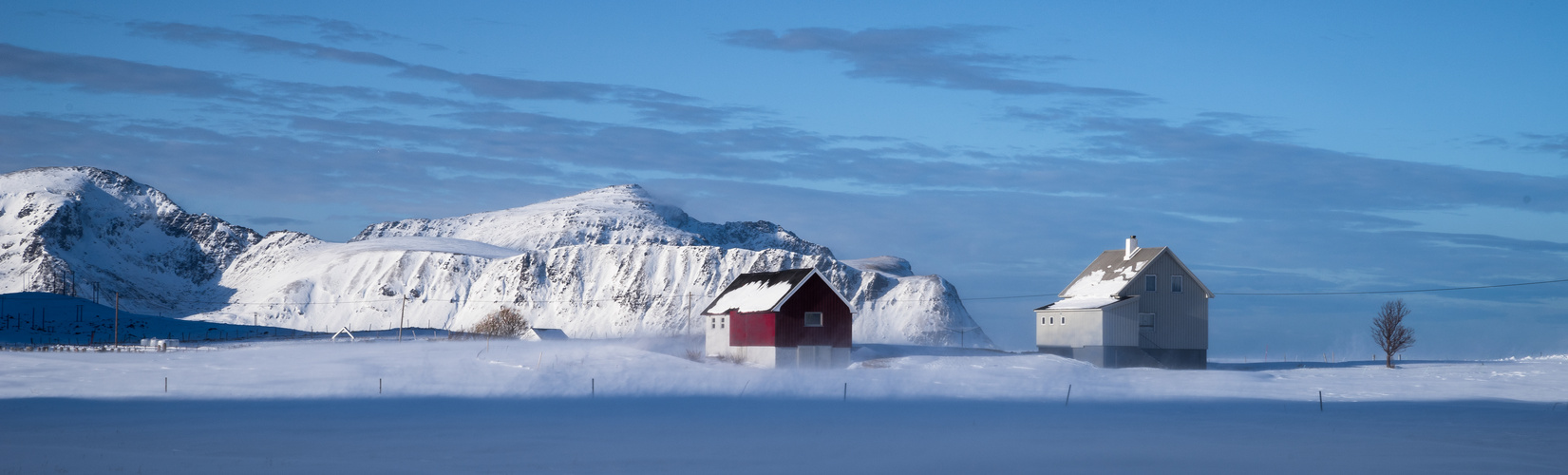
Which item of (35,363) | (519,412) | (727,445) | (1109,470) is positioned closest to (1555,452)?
(1109,470)

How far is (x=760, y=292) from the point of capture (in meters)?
73.6

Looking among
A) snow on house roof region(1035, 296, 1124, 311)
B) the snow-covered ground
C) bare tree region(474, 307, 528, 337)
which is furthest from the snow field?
bare tree region(474, 307, 528, 337)

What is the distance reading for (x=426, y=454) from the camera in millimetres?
33438

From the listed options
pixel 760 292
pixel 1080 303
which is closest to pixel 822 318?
pixel 760 292

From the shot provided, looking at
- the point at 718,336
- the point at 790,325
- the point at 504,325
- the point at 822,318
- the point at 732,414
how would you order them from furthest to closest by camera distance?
the point at 504,325 → the point at 718,336 → the point at 822,318 → the point at 790,325 → the point at 732,414

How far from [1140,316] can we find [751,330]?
67.9ft

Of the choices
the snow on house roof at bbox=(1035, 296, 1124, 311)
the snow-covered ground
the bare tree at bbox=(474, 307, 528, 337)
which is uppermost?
the snow on house roof at bbox=(1035, 296, 1124, 311)

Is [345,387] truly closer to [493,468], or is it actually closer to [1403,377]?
[493,468]

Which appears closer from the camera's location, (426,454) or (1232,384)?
(426,454)

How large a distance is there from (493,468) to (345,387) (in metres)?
28.3

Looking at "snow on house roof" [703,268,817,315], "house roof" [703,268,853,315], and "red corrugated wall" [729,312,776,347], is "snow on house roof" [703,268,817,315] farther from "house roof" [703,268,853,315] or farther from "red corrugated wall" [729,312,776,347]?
"red corrugated wall" [729,312,776,347]

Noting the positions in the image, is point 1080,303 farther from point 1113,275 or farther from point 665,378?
point 665,378

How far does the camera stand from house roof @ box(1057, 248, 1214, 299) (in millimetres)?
70938

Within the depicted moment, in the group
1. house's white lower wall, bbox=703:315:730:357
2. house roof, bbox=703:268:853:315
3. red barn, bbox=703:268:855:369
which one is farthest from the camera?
house's white lower wall, bbox=703:315:730:357
